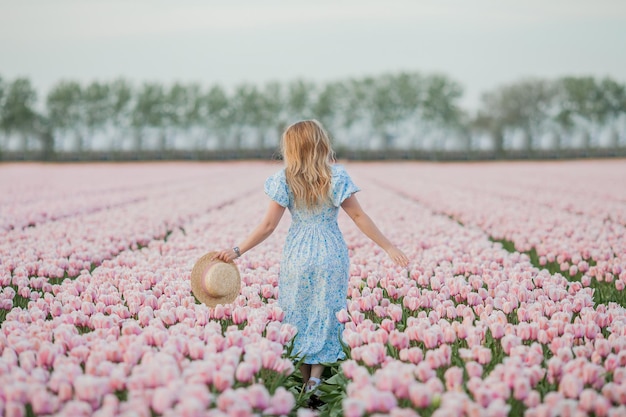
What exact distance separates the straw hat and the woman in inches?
3.2

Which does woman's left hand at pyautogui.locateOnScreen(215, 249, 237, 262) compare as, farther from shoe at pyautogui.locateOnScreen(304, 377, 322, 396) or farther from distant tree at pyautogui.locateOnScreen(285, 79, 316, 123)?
distant tree at pyautogui.locateOnScreen(285, 79, 316, 123)

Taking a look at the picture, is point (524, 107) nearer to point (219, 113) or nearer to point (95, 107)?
point (219, 113)

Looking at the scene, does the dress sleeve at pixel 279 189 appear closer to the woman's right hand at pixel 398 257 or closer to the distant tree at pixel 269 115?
the woman's right hand at pixel 398 257

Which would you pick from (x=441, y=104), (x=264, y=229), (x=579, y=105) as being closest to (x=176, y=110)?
(x=441, y=104)

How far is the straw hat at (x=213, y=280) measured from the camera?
436 centimetres

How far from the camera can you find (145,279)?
18.1 feet

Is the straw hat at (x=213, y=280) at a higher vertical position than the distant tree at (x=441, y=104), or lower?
lower

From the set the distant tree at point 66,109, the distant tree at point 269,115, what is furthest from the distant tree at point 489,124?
the distant tree at point 66,109

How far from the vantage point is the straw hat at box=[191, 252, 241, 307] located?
436 cm

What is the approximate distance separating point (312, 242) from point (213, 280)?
0.73 metres

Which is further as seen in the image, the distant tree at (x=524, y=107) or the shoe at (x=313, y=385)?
the distant tree at (x=524, y=107)

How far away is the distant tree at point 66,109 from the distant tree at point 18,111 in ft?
9.39

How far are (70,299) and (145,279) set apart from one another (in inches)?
37.6

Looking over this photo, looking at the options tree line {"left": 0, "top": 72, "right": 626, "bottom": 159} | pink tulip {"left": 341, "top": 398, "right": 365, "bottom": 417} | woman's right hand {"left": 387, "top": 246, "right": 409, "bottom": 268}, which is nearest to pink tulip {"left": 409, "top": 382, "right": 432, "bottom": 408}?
pink tulip {"left": 341, "top": 398, "right": 365, "bottom": 417}
